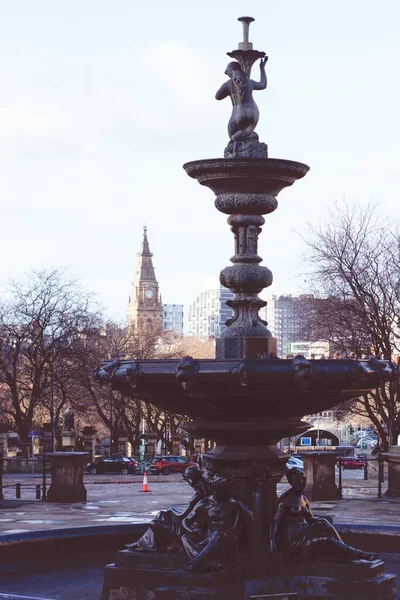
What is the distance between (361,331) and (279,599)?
106 ft

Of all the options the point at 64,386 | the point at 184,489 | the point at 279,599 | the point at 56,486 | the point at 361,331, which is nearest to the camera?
the point at 279,599

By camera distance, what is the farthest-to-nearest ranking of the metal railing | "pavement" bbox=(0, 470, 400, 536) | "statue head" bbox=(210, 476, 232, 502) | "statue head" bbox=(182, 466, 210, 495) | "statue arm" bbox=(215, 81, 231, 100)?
the metal railing, "pavement" bbox=(0, 470, 400, 536), "statue arm" bbox=(215, 81, 231, 100), "statue head" bbox=(182, 466, 210, 495), "statue head" bbox=(210, 476, 232, 502)

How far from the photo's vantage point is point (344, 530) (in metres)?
19.2

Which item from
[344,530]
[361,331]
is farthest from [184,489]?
[344,530]

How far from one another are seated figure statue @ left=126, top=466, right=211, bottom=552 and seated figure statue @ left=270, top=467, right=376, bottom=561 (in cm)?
82

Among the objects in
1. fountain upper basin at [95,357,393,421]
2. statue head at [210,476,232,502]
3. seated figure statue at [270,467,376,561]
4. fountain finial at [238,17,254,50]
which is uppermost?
fountain finial at [238,17,254,50]

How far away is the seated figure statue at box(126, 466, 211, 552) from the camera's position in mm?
14945

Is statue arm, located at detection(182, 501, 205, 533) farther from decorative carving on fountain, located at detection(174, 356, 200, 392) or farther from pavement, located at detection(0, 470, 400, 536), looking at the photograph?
pavement, located at detection(0, 470, 400, 536)

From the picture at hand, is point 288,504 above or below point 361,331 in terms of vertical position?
below

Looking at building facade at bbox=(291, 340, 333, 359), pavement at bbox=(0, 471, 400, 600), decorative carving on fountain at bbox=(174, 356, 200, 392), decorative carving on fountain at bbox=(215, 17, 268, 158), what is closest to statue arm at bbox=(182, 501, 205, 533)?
pavement at bbox=(0, 471, 400, 600)

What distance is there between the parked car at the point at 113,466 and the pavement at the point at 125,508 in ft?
69.0

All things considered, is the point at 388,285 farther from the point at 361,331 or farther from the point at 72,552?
the point at 72,552

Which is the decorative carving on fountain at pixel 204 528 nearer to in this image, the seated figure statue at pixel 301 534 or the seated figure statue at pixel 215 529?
the seated figure statue at pixel 215 529

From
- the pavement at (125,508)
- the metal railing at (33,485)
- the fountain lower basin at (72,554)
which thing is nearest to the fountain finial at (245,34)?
the fountain lower basin at (72,554)
